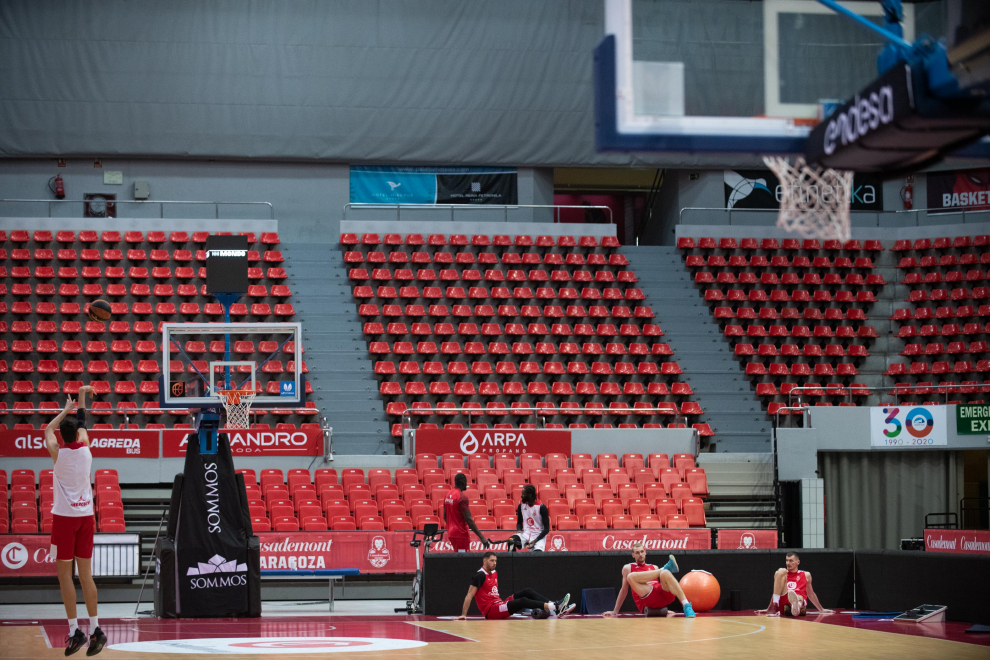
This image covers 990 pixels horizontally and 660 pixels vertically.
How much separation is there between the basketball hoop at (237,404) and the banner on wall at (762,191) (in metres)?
16.6

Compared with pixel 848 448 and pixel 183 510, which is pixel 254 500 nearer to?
pixel 183 510

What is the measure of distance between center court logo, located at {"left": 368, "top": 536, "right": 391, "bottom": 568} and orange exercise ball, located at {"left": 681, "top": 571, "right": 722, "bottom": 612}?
4364 millimetres

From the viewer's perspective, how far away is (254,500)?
17500mm

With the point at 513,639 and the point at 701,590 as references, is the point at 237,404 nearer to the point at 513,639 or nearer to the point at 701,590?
the point at 513,639

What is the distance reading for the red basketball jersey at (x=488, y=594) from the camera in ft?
44.1

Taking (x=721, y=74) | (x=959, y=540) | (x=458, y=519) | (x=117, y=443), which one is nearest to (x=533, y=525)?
(x=458, y=519)

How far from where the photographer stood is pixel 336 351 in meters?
23.3

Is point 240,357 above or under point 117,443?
above

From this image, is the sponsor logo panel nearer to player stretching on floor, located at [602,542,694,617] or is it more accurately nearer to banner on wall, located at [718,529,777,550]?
player stretching on floor, located at [602,542,694,617]

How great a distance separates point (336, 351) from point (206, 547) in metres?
11.0

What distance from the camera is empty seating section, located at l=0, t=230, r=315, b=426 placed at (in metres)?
21.7

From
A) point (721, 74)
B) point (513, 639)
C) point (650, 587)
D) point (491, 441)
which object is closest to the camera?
point (721, 74)

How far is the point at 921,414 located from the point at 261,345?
507 inches

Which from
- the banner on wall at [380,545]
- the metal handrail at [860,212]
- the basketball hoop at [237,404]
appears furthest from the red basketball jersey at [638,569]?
the metal handrail at [860,212]
